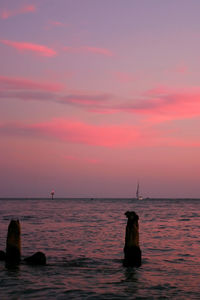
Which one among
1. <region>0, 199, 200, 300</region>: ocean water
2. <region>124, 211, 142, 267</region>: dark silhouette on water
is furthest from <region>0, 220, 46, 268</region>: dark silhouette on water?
<region>124, 211, 142, 267</region>: dark silhouette on water

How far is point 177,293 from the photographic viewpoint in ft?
56.2

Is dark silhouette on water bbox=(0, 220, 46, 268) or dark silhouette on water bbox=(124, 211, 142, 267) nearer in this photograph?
dark silhouette on water bbox=(124, 211, 142, 267)

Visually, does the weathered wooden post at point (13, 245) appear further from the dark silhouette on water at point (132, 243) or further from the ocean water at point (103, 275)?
the dark silhouette on water at point (132, 243)

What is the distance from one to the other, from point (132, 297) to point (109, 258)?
10509mm

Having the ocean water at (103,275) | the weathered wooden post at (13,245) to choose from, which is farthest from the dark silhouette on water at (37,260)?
the weathered wooden post at (13,245)

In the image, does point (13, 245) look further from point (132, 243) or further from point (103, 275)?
point (132, 243)

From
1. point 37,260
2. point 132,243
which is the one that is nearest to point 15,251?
point 37,260

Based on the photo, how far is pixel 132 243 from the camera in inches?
890

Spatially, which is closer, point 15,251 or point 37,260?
point 37,260

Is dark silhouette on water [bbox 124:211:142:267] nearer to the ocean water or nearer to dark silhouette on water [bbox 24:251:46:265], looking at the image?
the ocean water

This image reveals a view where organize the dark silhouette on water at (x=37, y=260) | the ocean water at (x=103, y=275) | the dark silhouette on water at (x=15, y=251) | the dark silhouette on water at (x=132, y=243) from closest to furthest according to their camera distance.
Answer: the ocean water at (x=103, y=275) → the dark silhouette on water at (x=132, y=243) → the dark silhouette on water at (x=37, y=260) → the dark silhouette on water at (x=15, y=251)

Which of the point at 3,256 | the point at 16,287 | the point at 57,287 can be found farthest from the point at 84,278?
the point at 3,256

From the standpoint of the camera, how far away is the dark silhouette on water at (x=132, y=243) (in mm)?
22656

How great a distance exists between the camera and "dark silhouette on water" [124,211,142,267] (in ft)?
74.3
